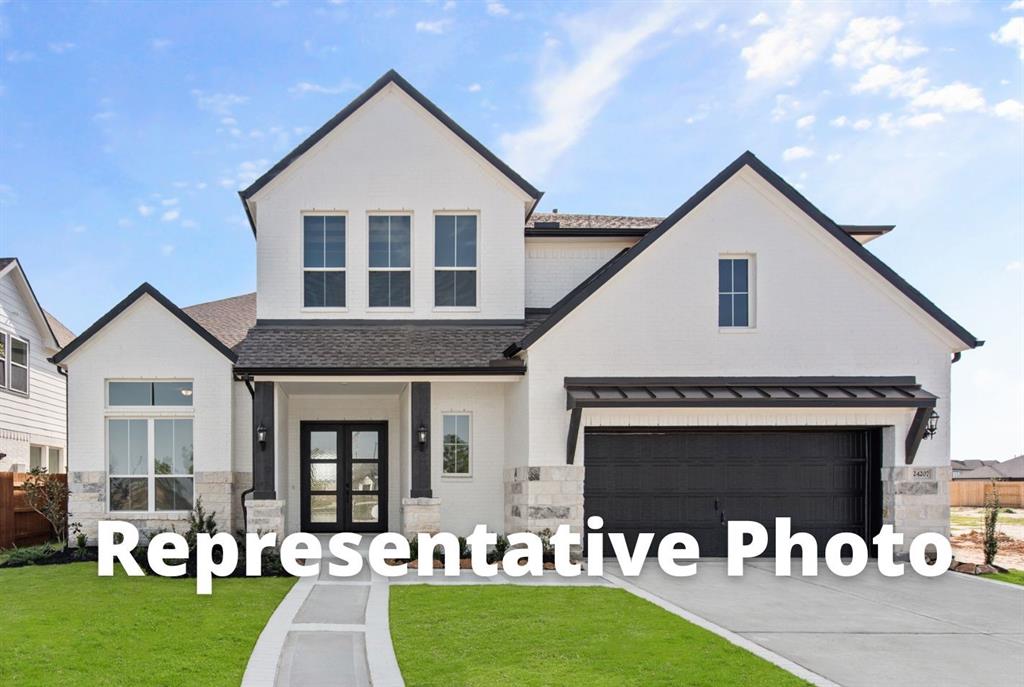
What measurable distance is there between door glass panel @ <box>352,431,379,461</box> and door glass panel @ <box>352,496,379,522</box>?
879mm

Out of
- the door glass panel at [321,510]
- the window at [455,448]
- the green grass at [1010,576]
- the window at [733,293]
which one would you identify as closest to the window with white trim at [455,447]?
the window at [455,448]

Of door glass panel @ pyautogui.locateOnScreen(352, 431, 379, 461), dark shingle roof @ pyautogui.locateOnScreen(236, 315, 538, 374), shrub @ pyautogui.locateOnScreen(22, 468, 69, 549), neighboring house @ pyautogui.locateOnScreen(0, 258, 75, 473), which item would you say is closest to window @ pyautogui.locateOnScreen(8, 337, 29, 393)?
neighboring house @ pyautogui.locateOnScreen(0, 258, 75, 473)

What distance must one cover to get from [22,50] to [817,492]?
2068cm

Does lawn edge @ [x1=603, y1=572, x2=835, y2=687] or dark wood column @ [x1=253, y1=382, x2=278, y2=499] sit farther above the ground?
dark wood column @ [x1=253, y1=382, x2=278, y2=499]

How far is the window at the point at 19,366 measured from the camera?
2222cm

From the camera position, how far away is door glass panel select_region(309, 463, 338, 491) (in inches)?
693

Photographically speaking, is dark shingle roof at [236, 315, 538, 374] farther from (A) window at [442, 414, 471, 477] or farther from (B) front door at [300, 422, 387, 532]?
(B) front door at [300, 422, 387, 532]

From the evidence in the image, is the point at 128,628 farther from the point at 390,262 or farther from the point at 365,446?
the point at 390,262

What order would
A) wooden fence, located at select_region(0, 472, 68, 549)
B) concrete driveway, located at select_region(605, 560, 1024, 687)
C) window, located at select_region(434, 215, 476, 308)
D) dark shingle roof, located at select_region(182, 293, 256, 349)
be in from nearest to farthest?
1. concrete driveway, located at select_region(605, 560, 1024, 687)
2. window, located at select_region(434, 215, 476, 308)
3. wooden fence, located at select_region(0, 472, 68, 549)
4. dark shingle roof, located at select_region(182, 293, 256, 349)

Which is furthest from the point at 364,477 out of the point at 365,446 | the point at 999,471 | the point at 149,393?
the point at 999,471

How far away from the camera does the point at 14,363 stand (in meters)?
22.6

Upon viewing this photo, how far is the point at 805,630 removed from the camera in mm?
9195

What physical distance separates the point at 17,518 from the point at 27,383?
7496mm

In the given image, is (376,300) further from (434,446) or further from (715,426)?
(715,426)
